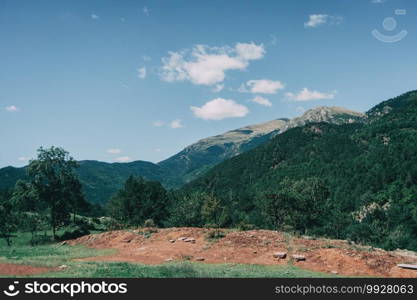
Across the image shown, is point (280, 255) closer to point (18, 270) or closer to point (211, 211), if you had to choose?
point (18, 270)

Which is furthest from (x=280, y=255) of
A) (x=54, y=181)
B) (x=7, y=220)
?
(x=7, y=220)

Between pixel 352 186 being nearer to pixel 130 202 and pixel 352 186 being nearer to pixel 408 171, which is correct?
pixel 408 171

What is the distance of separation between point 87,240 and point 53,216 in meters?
15.9

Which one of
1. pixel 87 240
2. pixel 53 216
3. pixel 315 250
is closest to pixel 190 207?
pixel 53 216

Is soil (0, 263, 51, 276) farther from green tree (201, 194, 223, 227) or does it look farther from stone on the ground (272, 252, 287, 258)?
green tree (201, 194, 223, 227)

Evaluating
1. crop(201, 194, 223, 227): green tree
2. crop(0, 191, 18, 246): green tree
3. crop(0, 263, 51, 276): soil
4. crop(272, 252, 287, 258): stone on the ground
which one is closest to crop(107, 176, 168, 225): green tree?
crop(201, 194, 223, 227): green tree

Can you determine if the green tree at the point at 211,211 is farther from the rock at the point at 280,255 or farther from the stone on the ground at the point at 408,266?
the stone on the ground at the point at 408,266

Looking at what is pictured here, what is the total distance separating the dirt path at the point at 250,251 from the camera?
25.0 metres

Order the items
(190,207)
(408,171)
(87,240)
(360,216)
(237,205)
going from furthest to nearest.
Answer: (237,205), (408,171), (360,216), (190,207), (87,240)

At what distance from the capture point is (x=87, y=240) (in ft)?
134

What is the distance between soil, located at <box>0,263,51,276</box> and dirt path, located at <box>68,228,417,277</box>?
7391 millimetres

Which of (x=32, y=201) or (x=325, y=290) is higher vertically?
(x=32, y=201)

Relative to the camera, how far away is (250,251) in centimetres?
2981

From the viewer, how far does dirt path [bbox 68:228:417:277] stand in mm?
25000
